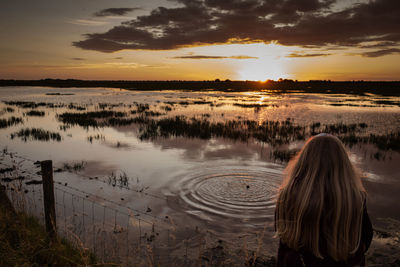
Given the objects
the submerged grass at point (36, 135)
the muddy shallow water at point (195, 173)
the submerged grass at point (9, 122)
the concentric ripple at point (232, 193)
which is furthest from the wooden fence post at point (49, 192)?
the submerged grass at point (9, 122)

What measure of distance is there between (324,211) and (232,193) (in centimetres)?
666

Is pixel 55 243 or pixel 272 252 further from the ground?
pixel 55 243

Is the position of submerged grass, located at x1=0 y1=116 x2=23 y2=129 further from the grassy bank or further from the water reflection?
the grassy bank

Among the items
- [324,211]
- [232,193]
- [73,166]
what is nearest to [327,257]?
[324,211]

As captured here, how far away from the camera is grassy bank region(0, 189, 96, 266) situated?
4.33m

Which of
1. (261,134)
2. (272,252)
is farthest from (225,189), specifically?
(261,134)

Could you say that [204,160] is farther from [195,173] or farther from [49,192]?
[49,192]

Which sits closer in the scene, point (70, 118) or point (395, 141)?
point (395, 141)

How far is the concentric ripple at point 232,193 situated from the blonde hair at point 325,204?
509 cm

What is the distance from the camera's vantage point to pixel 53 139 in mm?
16156

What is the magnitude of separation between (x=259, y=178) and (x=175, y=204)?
3632 mm

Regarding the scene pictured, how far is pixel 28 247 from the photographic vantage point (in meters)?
4.71

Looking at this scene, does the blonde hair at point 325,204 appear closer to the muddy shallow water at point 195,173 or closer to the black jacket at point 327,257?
the black jacket at point 327,257

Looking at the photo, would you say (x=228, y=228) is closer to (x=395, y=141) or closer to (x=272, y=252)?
(x=272, y=252)
